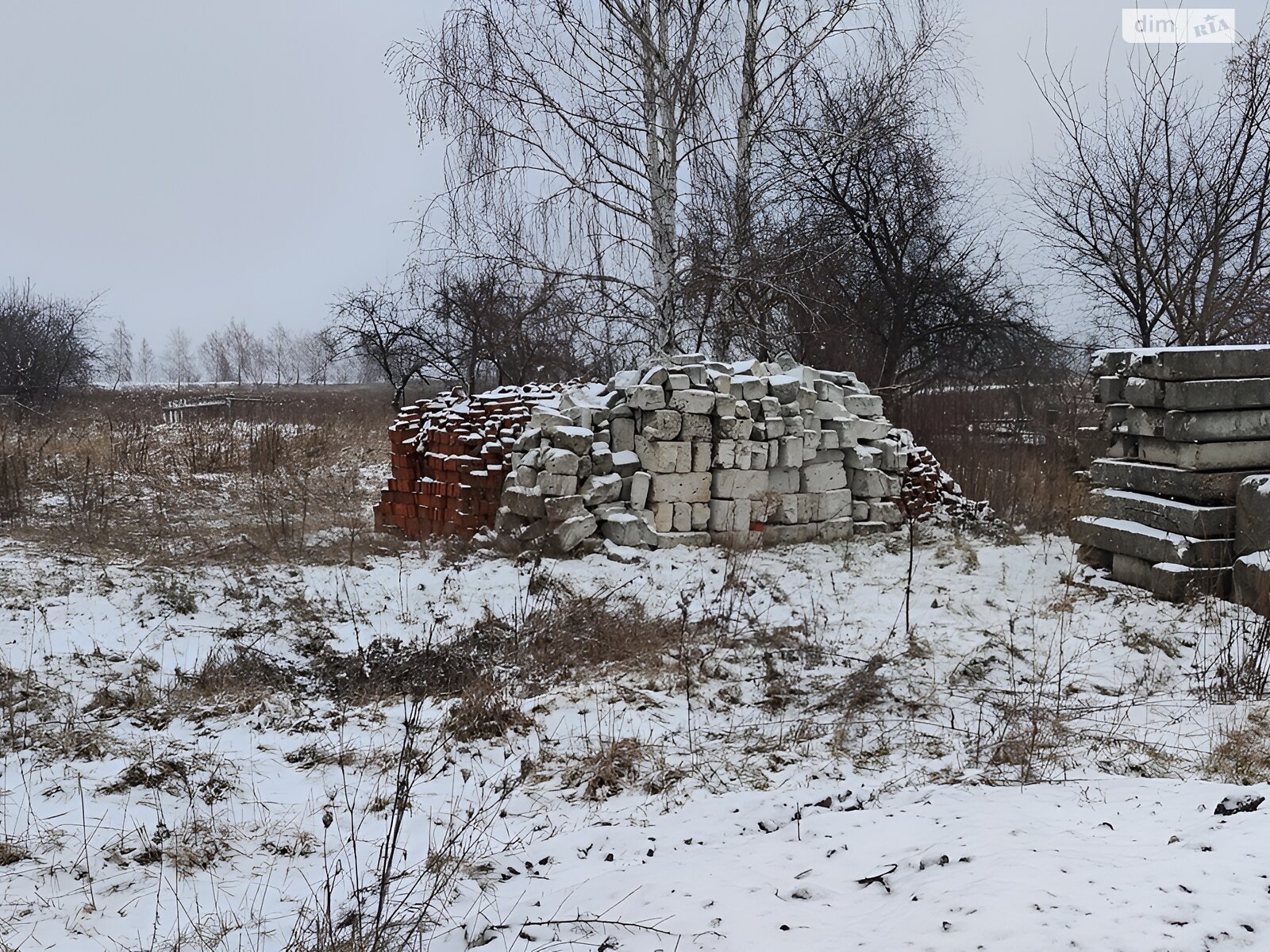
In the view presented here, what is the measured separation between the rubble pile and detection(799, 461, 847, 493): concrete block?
2 cm

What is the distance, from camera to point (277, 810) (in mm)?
4129

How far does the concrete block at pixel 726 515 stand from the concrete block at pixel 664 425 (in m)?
0.94

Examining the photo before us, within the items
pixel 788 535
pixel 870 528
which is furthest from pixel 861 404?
pixel 788 535

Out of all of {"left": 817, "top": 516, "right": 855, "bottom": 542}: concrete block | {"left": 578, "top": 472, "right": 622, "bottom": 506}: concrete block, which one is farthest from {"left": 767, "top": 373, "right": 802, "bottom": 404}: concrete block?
{"left": 578, "top": 472, "right": 622, "bottom": 506}: concrete block

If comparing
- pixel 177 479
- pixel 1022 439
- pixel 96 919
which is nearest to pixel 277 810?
pixel 96 919

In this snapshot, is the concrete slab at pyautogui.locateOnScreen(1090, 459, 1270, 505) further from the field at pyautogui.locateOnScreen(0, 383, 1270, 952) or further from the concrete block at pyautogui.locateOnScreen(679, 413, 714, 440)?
the concrete block at pyautogui.locateOnScreen(679, 413, 714, 440)

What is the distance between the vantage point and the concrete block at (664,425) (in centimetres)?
970

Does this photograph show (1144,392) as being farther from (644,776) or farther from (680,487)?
(644,776)

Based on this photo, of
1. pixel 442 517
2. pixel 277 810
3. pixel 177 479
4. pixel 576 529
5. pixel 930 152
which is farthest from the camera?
pixel 930 152

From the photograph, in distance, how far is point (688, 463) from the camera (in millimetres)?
9867

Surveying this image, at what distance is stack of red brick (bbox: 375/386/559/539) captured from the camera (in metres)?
10.5

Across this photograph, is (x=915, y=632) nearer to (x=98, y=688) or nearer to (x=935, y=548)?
(x=935, y=548)

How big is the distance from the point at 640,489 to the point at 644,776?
5.40 m

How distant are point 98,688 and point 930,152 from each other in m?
16.5
